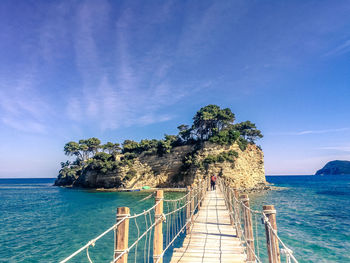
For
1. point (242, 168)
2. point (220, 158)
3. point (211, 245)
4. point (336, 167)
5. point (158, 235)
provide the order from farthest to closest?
point (336, 167)
point (242, 168)
point (220, 158)
point (211, 245)
point (158, 235)

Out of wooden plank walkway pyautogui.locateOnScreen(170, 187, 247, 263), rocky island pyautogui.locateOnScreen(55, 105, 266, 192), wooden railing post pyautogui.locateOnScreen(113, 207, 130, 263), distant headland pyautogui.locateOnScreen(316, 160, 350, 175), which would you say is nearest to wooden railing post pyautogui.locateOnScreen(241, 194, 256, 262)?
wooden plank walkway pyautogui.locateOnScreen(170, 187, 247, 263)

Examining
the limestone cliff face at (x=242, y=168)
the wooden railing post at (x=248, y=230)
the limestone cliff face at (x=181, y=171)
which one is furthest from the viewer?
the limestone cliff face at (x=181, y=171)

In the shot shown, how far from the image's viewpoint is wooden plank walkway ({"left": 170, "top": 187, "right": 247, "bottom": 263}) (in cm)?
448

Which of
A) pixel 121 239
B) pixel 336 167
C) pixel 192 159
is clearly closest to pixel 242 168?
pixel 192 159

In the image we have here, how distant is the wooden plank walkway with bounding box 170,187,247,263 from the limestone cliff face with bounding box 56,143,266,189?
80.2 ft

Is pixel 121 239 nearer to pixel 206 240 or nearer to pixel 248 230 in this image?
pixel 248 230

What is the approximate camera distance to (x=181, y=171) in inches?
1389

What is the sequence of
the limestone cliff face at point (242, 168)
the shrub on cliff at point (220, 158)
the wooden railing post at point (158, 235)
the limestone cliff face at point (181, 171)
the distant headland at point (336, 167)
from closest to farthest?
the wooden railing post at point (158, 235), the limestone cliff face at point (242, 168), the shrub on cliff at point (220, 158), the limestone cliff face at point (181, 171), the distant headland at point (336, 167)

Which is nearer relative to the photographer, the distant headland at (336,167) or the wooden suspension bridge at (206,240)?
the wooden suspension bridge at (206,240)

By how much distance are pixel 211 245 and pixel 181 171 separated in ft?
99.3

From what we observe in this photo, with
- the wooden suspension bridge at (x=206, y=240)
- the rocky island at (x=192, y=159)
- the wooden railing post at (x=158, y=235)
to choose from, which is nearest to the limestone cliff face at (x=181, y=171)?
the rocky island at (x=192, y=159)

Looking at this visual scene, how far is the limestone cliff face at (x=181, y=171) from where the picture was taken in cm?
3146

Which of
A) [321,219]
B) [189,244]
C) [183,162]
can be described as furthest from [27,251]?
[183,162]

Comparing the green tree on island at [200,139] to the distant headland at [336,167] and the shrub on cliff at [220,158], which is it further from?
the distant headland at [336,167]
